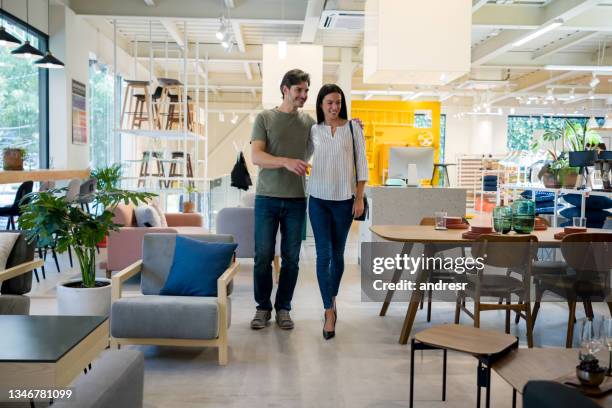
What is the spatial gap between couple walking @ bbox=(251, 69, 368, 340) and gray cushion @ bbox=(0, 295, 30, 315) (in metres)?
1.48

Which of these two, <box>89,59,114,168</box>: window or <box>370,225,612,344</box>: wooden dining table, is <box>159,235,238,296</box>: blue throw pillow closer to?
<box>370,225,612,344</box>: wooden dining table

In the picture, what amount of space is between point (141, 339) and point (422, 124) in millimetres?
20112

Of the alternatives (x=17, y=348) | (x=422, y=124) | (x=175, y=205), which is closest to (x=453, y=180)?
(x=422, y=124)

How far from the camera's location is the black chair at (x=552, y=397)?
127 cm

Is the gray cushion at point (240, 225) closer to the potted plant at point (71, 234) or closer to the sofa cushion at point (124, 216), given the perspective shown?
the sofa cushion at point (124, 216)

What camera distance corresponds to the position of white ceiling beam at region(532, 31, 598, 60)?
11.1 metres

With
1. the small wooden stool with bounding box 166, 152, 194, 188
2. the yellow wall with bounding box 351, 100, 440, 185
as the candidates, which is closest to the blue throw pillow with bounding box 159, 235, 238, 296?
the small wooden stool with bounding box 166, 152, 194, 188

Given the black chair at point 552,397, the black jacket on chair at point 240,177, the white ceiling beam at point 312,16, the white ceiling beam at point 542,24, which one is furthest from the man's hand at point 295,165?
Result: the white ceiling beam at point 542,24

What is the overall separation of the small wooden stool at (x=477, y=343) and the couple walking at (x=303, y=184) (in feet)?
4.39

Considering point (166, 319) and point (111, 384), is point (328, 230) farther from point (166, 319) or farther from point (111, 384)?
point (111, 384)

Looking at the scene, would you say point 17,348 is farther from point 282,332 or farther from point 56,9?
point 56,9

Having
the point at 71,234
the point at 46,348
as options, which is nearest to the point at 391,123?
the point at 71,234

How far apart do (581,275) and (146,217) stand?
399cm

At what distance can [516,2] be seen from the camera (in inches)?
364
